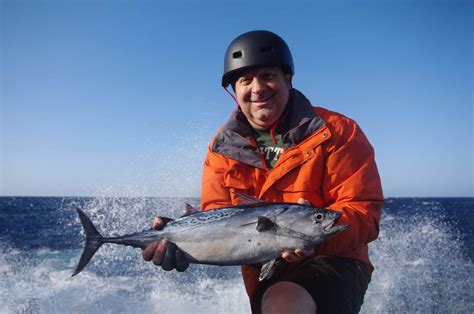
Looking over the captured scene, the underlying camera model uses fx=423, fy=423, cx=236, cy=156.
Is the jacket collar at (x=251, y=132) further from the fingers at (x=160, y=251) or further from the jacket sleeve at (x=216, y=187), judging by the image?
the fingers at (x=160, y=251)

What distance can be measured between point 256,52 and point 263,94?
44 cm

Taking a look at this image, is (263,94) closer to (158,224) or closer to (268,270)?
(158,224)

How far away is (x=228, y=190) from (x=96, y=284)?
9226mm

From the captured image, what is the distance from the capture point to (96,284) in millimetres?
12047

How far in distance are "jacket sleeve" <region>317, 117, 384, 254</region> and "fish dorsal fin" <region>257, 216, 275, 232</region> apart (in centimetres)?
53

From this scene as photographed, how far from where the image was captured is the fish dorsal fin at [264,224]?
11.2ft

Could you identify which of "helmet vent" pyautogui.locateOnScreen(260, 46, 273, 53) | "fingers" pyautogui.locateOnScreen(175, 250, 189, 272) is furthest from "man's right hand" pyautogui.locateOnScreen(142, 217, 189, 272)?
"helmet vent" pyautogui.locateOnScreen(260, 46, 273, 53)

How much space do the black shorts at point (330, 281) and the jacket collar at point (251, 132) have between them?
1.07 meters

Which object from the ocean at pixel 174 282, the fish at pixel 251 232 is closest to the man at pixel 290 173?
the fish at pixel 251 232

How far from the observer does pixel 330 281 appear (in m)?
3.41

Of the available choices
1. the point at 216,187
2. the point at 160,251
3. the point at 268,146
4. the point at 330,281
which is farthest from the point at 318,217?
the point at 160,251

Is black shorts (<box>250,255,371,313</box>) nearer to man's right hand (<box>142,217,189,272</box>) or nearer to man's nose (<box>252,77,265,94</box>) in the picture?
man's right hand (<box>142,217,189,272</box>)

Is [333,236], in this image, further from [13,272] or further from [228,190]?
[13,272]

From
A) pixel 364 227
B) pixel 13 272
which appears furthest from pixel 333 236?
pixel 13 272
